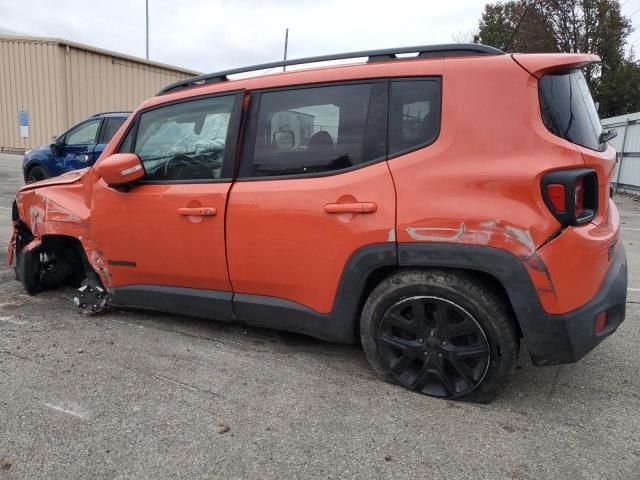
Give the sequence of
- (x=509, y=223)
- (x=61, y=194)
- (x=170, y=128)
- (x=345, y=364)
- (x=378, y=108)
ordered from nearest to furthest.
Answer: (x=509, y=223)
(x=378, y=108)
(x=345, y=364)
(x=170, y=128)
(x=61, y=194)

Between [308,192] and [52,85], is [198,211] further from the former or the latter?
[52,85]

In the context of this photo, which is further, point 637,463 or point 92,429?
point 92,429

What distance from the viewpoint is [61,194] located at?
12.8 ft

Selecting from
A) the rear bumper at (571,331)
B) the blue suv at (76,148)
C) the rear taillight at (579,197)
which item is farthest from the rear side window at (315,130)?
the blue suv at (76,148)

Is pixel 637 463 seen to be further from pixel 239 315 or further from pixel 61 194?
pixel 61 194

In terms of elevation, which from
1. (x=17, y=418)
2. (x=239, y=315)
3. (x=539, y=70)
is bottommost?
(x=17, y=418)

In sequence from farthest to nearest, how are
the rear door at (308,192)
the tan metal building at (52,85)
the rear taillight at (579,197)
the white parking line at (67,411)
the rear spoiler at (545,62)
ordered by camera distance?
the tan metal building at (52,85) → the rear door at (308,192) → the white parking line at (67,411) → the rear spoiler at (545,62) → the rear taillight at (579,197)

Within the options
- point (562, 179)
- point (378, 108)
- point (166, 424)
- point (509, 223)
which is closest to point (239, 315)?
point (166, 424)

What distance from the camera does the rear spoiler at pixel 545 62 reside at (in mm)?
2357

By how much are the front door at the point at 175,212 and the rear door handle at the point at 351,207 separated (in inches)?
27.9

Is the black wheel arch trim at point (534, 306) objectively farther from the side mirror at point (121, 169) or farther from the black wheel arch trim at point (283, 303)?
the side mirror at point (121, 169)

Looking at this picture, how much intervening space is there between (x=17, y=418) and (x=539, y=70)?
299 cm

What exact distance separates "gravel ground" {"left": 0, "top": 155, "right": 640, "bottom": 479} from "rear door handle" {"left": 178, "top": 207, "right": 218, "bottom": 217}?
0.88 m

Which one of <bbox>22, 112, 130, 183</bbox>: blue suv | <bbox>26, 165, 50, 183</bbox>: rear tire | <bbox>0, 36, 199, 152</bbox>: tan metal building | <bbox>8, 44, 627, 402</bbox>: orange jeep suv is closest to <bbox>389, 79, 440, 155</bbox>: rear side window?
<bbox>8, 44, 627, 402</bbox>: orange jeep suv
